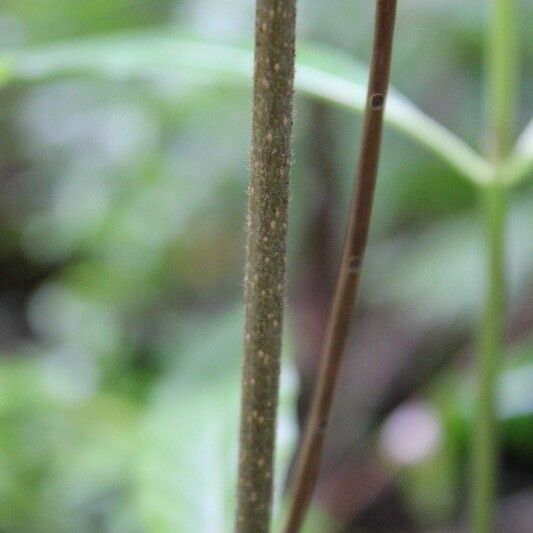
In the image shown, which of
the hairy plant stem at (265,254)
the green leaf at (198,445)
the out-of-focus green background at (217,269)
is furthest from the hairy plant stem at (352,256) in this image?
the out-of-focus green background at (217,269)

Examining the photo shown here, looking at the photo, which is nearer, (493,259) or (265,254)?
(265,254)

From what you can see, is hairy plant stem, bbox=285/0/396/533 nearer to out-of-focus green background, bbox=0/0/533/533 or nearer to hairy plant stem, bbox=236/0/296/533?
hairy plant stem, bbox=236/0/296/533

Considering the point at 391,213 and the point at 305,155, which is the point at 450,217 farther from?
the point at 305,155

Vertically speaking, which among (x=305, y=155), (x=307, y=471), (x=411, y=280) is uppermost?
(x=305, y=155)

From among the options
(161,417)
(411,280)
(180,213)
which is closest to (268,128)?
(161,417)

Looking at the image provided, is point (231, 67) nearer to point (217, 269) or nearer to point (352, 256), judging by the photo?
point (352, 256)

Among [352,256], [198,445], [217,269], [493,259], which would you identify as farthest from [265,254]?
[217,269]

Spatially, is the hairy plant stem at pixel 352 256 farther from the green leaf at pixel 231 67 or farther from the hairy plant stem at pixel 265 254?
the green leaf at pixel 231 67
